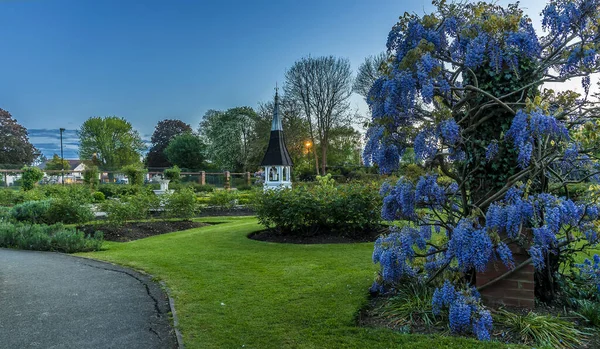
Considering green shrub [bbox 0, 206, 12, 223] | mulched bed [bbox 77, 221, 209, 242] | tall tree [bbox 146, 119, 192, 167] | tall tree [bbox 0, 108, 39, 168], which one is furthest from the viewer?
tall tree [bbox 146, 119, 192, 167]

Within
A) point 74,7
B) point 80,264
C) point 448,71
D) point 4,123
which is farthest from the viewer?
point 4,123

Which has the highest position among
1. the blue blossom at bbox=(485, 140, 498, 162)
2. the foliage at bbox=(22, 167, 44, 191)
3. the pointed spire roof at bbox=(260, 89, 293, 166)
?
the pointed spire roof at bbox=(260, 89, 293, 166)

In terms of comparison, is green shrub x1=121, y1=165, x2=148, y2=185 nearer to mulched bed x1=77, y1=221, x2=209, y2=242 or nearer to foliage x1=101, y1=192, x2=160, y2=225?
foliage x1=101, y1=192, x2=160, y2=225

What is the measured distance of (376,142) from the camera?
3736mm

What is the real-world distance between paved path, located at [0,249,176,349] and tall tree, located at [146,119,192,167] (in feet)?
164

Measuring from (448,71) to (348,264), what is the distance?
312 cm

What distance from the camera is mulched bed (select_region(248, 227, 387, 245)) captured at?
7762 millimetres

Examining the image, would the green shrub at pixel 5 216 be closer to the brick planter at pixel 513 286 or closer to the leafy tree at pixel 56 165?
the brick planter at pixel 513 286

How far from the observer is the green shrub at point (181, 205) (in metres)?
11.7

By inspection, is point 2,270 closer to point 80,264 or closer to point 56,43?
point 80,264

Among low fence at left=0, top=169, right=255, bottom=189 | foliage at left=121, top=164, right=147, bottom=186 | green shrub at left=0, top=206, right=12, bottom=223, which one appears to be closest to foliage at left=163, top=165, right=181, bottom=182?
foliage at left=121, top=164, right=147, bottom=186

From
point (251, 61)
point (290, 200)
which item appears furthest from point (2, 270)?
point (251, 61)

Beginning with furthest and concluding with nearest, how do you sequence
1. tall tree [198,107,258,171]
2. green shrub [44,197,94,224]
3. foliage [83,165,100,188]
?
tall tree [198,107,258,171], foliage [83,165,100,188], green shrub [44,197,94,224]

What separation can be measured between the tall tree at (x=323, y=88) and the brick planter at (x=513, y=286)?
27538 millimetres
